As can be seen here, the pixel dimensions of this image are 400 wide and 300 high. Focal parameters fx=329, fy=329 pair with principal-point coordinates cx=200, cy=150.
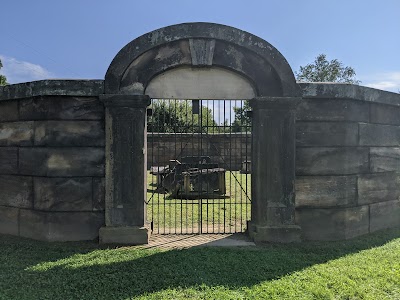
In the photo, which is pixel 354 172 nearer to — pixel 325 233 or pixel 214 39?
pixel 325 233

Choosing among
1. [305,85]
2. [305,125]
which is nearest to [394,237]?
[305,125]

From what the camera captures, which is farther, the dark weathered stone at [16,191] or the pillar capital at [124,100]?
the dark weathered stone at [16,191]

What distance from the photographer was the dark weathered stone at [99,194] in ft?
17.9

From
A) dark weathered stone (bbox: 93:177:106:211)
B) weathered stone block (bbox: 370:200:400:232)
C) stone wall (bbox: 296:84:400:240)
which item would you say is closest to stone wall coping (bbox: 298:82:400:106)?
stone wall (bbox: 296:84:400:240)

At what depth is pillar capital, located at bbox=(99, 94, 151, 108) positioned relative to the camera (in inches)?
210

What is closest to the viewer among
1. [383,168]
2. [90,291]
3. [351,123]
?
[90,291]

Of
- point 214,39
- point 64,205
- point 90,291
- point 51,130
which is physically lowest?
point 90,291

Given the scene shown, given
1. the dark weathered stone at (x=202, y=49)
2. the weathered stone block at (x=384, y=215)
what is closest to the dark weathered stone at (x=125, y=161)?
the dark weathered stone at (x=202, y=49)

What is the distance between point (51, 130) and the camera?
540cm

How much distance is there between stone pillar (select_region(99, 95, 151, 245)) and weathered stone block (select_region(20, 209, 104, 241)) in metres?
0.24

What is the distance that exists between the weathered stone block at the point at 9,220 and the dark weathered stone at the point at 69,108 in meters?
1.74

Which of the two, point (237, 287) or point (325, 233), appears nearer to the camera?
point (237, 287)

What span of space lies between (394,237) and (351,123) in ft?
7.04

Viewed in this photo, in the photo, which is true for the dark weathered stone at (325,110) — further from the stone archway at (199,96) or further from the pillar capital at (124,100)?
the pillar capital at (124,100)
